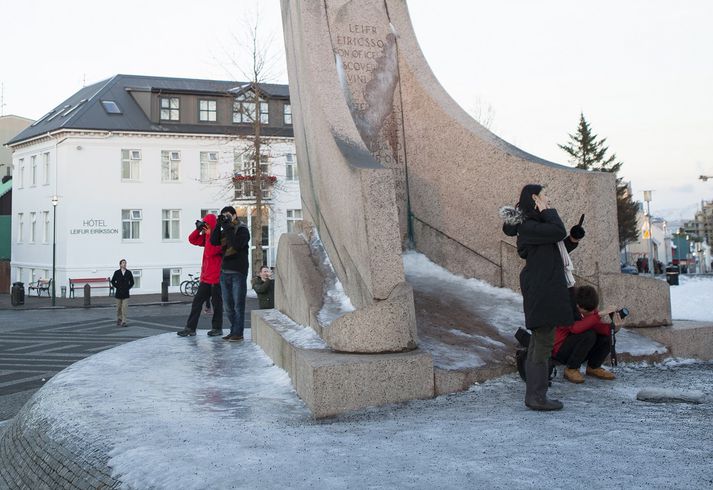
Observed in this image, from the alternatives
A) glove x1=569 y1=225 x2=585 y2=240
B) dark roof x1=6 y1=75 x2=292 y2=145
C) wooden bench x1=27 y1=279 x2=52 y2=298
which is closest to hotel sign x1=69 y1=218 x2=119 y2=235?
wooden bench x1=27 y1=279 x2=52 y2=298

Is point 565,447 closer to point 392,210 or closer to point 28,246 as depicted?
point 392,210

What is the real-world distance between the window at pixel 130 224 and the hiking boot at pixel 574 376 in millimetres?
31518

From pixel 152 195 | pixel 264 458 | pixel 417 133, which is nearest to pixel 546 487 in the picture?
pixel 264 458

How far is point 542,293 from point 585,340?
93cm

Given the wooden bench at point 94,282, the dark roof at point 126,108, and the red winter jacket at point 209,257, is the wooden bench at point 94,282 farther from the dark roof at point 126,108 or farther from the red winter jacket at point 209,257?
the red winter jacket at point 209,257

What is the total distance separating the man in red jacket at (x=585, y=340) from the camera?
482cm

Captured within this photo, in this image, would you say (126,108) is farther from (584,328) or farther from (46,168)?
(584,328)

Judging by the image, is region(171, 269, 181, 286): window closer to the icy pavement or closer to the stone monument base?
the icy pavement

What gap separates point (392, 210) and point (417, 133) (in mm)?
2696

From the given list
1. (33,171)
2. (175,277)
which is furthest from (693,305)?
(33,171)

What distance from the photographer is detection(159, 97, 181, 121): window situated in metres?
34.8

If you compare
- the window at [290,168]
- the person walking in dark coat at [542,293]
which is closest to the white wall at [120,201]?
the window at [290,168]

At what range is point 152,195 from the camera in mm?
34062

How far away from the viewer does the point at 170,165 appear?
34469mm
